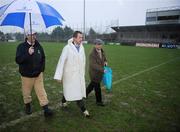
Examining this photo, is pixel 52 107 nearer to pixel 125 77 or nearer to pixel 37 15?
pixel 37 15

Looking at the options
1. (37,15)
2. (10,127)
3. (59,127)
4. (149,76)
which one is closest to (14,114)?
(10,127)

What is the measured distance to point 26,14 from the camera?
157 inches

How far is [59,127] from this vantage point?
13.6 feet

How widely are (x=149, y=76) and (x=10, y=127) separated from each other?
7.46 m

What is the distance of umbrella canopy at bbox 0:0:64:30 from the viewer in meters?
3.79

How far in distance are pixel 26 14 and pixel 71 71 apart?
1.56 metres

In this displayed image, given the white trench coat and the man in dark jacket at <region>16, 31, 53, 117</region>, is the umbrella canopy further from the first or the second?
the white trench coat

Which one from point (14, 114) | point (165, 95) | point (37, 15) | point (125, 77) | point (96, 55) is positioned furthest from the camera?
point (125, 77)

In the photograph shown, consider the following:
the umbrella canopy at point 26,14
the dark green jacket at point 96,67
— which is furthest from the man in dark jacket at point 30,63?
the dark green jacket at point 96,67

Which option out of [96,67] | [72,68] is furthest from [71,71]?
[96,67]

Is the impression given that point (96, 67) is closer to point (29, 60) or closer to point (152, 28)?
point (29, 60)

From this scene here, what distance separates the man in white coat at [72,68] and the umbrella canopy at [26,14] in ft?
2.13

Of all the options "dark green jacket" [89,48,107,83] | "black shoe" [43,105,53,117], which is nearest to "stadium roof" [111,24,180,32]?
"dark green jacket" [89,48,107,83]

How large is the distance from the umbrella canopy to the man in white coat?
649 millimetres
